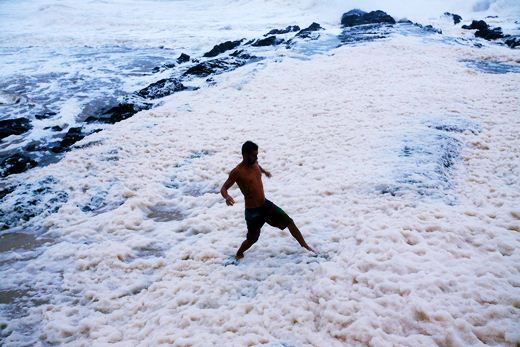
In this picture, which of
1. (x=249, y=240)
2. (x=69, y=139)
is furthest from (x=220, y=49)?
(x=249, y=240)

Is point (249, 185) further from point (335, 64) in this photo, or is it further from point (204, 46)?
point (204, 46)

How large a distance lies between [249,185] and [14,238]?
590cm

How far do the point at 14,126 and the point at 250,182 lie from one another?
1563cm

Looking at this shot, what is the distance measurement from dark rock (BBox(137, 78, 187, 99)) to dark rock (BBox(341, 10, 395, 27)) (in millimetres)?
24201

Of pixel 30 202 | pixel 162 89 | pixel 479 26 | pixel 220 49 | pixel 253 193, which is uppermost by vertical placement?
pixel 479 26

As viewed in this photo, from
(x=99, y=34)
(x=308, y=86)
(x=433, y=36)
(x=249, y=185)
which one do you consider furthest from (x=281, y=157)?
(x=99, y=34)

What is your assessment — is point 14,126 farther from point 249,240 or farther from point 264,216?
point 264,216

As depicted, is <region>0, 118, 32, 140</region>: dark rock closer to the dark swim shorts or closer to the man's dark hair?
the dark swim shorts

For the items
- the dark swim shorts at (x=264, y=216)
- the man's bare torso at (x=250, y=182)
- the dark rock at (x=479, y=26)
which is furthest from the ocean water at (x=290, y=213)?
the dark rock at (x=479, y=26)

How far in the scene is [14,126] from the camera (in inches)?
658

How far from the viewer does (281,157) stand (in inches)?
420

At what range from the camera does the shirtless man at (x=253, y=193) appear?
5.20 m

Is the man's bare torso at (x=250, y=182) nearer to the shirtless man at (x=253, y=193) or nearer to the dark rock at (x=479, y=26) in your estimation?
Answer: the shirtless man at (x=253, y=193)

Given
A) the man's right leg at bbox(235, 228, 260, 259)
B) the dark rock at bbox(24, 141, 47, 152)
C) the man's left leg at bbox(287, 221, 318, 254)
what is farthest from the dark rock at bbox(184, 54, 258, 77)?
the man's left leg at bbox(287, 221, 318, 254)
